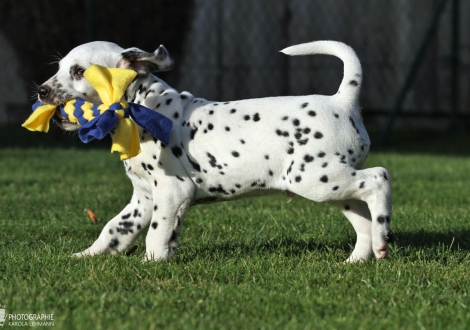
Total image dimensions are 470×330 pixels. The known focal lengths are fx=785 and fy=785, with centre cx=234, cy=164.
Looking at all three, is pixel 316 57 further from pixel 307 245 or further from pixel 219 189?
pixel 219 189

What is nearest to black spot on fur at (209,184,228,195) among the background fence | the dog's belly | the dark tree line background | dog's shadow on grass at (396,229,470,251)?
the dog's belly

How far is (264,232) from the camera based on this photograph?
5277 millimetres

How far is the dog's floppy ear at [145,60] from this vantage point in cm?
435

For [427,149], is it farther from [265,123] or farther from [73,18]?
[265,123]

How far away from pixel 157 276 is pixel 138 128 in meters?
0.91

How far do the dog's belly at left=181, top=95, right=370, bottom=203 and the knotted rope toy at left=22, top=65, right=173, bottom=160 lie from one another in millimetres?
246

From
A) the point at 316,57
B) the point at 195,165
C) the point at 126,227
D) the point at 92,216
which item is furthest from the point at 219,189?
the point at 316,57

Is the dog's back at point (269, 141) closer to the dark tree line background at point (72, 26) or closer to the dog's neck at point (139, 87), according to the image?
the dog's neck at point (139, 87)

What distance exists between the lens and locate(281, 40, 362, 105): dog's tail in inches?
174

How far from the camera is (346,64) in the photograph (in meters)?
4.52

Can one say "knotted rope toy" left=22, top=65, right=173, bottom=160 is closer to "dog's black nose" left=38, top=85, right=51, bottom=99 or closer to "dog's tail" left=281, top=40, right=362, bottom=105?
"dog's black nose" left=38, top=85, right=51, bottom=99

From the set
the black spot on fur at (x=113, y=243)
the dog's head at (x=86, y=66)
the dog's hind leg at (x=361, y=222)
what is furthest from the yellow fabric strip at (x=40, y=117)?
the dog's hind leg at (x=361, y=222)

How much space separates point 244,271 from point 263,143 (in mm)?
704

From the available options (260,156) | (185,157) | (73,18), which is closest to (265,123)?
(260,156)
